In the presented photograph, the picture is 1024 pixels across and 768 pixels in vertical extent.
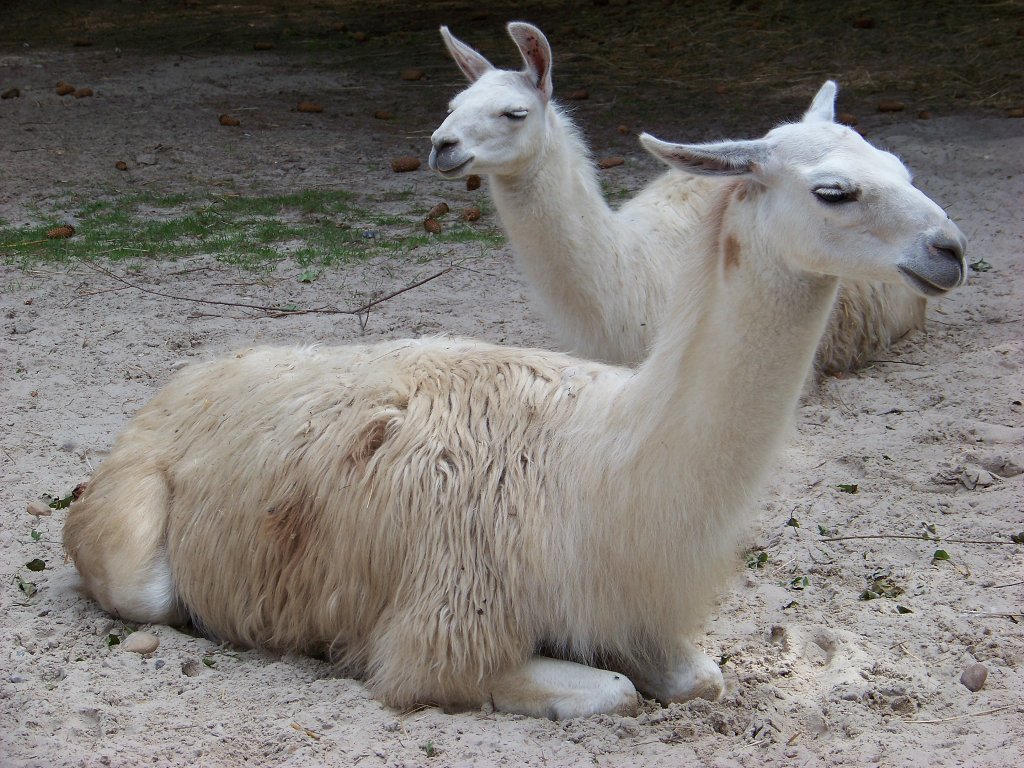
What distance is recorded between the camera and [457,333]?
562 cm

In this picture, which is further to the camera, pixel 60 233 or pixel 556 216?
pixel 60 233

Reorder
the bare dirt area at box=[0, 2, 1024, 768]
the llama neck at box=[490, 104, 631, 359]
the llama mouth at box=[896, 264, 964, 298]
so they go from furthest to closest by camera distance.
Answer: the llama neck at box=[490, 104, 631, 359], the bare dirt area at box=[0, 2, 1024, 768], the llama mouth at box=[896, 264, 964, 298]

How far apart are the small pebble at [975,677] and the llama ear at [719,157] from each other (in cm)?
148

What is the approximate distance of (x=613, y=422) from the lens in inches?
120

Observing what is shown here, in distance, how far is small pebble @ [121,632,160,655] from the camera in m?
3.40

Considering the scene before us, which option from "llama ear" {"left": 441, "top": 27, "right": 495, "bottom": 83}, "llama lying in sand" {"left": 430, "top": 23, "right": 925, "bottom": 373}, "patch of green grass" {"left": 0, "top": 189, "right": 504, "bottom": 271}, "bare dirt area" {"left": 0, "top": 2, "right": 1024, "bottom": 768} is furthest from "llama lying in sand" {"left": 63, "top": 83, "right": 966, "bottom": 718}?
"patch of green grass" {"left": 0, "top": 189, "right": 504, "bottom": 271}

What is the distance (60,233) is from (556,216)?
3.44 m

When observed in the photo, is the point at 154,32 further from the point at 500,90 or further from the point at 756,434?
the point at 756,434

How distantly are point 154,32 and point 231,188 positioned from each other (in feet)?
16.6

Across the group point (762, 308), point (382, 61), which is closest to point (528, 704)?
point (762, 308)

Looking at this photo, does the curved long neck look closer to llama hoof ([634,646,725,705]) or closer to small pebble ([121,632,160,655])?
llama hoof ([634,646,725,705])

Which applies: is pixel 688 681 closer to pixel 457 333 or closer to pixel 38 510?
pixel 38 510

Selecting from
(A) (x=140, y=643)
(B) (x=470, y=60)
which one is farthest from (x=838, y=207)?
(B) (x=470, y=60)

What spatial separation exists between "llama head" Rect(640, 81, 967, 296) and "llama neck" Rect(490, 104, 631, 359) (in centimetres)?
221
